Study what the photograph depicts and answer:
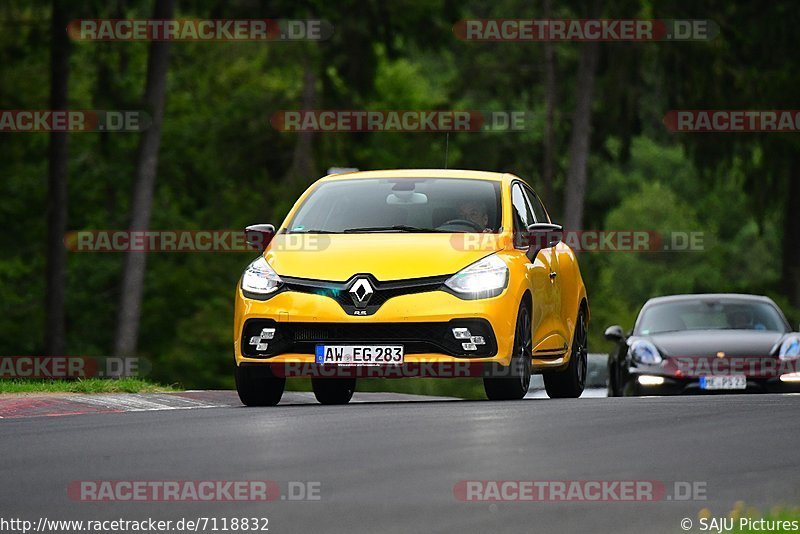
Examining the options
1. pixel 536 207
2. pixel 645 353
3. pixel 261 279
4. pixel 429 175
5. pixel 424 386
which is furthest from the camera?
pixel 424 386

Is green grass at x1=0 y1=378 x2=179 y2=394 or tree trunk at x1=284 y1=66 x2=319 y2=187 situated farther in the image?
tree trunk at x1=284 y1=66 x2=319 y2=187

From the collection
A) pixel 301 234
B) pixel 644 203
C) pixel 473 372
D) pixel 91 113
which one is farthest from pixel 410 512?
pixel 644 203

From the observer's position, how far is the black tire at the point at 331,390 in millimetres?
16781

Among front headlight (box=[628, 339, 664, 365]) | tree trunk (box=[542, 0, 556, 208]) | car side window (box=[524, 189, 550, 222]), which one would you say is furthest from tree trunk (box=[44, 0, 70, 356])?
car side window (box=[524, 189, 550, 222])

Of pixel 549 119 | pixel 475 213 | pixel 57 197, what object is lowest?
pixel 475 213

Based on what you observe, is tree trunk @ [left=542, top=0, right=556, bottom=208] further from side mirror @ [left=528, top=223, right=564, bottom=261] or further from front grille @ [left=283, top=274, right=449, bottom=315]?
front grille @ [left=283, top=274, right=449, bottom=315]

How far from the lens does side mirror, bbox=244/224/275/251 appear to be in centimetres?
1521

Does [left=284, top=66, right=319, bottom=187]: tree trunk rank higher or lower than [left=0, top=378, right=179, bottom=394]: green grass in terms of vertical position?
higher

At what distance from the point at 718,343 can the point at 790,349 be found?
2.39ft

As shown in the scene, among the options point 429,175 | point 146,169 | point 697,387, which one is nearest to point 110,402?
point 429,175

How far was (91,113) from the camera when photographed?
42.0m

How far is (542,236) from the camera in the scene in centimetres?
1548

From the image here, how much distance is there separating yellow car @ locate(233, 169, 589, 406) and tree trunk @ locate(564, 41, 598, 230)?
2815 cm

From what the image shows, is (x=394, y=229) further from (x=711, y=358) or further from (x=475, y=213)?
(x=711, y=358)
